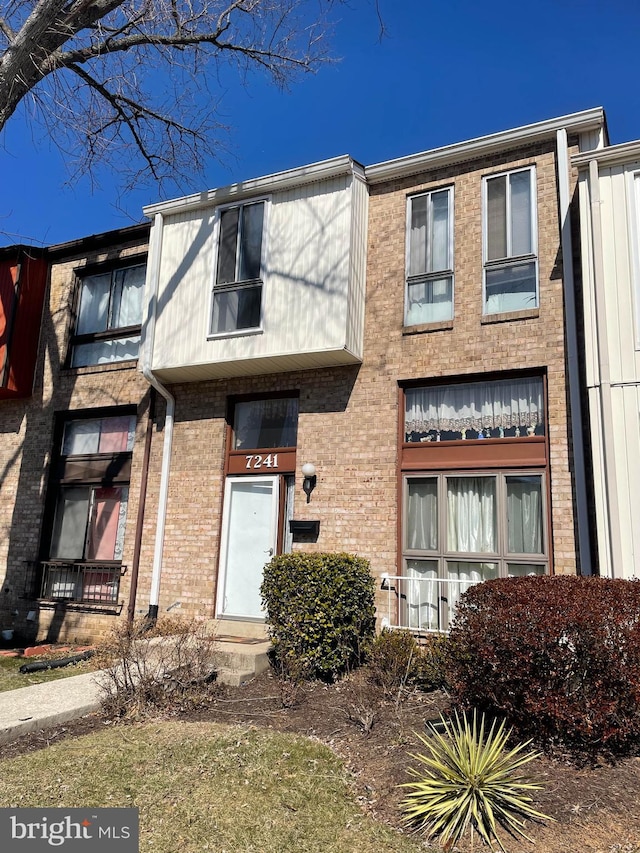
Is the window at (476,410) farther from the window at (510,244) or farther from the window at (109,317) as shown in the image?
the window at (109,317)

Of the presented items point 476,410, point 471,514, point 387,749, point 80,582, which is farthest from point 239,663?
point 80,582

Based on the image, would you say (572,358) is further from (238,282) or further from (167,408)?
(167,408)

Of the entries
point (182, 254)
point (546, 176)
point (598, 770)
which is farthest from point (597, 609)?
point (182, 254)

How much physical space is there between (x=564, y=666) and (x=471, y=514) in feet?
12.8

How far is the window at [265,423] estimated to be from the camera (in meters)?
10.5

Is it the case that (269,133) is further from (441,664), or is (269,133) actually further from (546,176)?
(441,664)

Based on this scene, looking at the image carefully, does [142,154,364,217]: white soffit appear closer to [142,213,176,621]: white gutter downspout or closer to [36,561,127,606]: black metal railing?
[142,213,176,621]: white gutter downspout

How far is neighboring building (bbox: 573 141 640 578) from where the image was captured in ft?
23.9

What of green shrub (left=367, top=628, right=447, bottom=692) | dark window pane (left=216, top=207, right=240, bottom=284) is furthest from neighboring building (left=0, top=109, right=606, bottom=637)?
green shrub (left=367, top=628, right=447, bottom=692)

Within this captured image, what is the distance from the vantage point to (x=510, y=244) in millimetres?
9188

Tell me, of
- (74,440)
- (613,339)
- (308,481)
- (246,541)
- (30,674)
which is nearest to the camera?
(613,339)

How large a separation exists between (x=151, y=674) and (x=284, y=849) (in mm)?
3047

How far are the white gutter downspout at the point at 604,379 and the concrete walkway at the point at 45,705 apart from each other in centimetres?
556

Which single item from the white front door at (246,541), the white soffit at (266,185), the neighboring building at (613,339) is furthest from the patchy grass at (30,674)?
the white soffit at (266,185)
